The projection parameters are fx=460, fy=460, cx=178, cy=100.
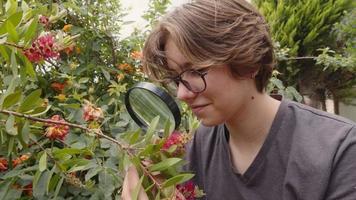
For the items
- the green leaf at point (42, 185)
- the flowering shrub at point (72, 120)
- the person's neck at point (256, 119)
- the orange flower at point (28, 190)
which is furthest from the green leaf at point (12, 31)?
the person's neck at point (256, 119)

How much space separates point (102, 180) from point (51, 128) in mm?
181

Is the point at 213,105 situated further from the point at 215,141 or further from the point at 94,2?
the point at 94,2

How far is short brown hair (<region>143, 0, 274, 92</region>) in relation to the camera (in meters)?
1.04

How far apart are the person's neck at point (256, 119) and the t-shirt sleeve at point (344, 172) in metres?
0.20

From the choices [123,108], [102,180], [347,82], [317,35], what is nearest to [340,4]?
[317,35]

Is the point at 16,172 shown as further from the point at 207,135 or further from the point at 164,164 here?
the point at 207,135

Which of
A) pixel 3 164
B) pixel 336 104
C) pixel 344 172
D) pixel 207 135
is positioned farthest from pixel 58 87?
pixel 336 104

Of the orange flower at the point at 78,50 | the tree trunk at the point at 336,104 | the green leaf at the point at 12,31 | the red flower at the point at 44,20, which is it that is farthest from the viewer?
the tree trunk at the point at 336,104

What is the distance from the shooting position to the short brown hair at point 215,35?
1039 millimetres

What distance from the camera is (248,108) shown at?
1.16 meters

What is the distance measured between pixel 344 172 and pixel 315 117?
16 cm

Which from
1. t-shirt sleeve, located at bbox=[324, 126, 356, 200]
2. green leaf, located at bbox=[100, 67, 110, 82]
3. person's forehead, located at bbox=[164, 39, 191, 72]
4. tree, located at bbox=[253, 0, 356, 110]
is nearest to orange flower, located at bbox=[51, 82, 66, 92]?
green leaf, located at bbox=[100, 67, 110, 82]

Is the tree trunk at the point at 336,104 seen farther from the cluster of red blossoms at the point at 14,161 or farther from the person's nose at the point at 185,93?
the cluster of red blossoms at the point at 14,161

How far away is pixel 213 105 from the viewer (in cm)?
Answer: 106
